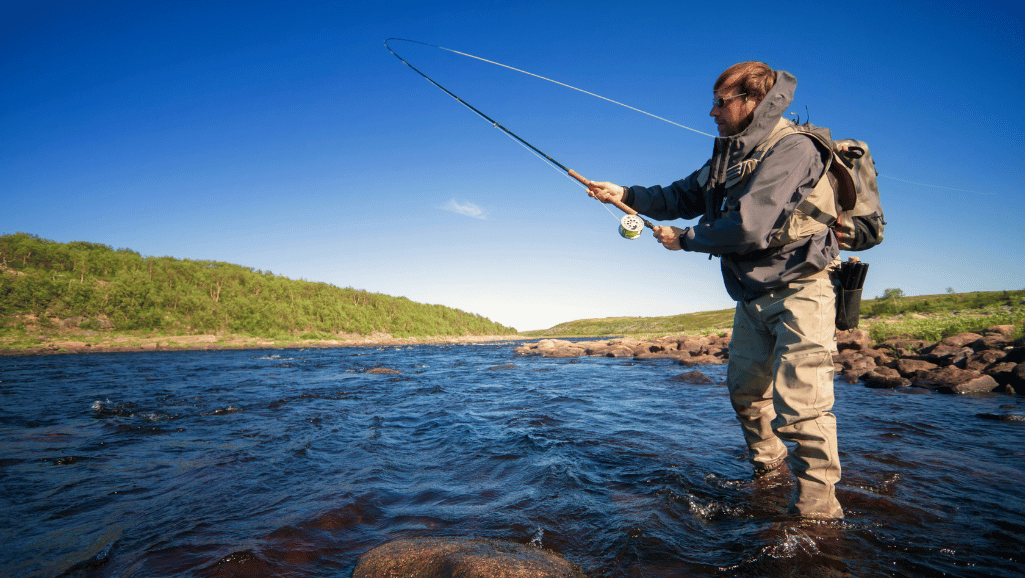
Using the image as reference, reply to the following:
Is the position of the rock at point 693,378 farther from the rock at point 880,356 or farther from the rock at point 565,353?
the rock at point 565,353

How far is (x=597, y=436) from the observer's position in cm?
488

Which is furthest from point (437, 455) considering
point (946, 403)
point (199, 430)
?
point (946, 403)

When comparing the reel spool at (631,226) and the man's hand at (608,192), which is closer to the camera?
the reel spool at (631,226)

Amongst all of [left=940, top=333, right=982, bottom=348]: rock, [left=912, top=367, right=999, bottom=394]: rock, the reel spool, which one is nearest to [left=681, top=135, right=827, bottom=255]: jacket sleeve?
the reel spool

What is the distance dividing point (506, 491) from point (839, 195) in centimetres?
317

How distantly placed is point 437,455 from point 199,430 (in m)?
3.75

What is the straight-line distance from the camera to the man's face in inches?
105

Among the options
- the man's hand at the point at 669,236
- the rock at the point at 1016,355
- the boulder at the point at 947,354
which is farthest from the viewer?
the boulder at the point at 947,354

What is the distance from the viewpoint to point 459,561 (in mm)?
1961

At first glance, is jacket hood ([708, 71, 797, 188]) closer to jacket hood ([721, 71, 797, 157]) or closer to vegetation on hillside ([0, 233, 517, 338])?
jacket hood ([721, 71, 797, 157])

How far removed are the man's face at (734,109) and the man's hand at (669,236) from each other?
35.1 inches

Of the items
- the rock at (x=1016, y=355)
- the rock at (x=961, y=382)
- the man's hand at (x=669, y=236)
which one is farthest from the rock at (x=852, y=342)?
the man's hand at (x=669, y=236)

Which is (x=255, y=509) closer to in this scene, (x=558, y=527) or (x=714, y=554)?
(x=558, y=527)

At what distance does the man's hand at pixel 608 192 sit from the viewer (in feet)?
11.3
